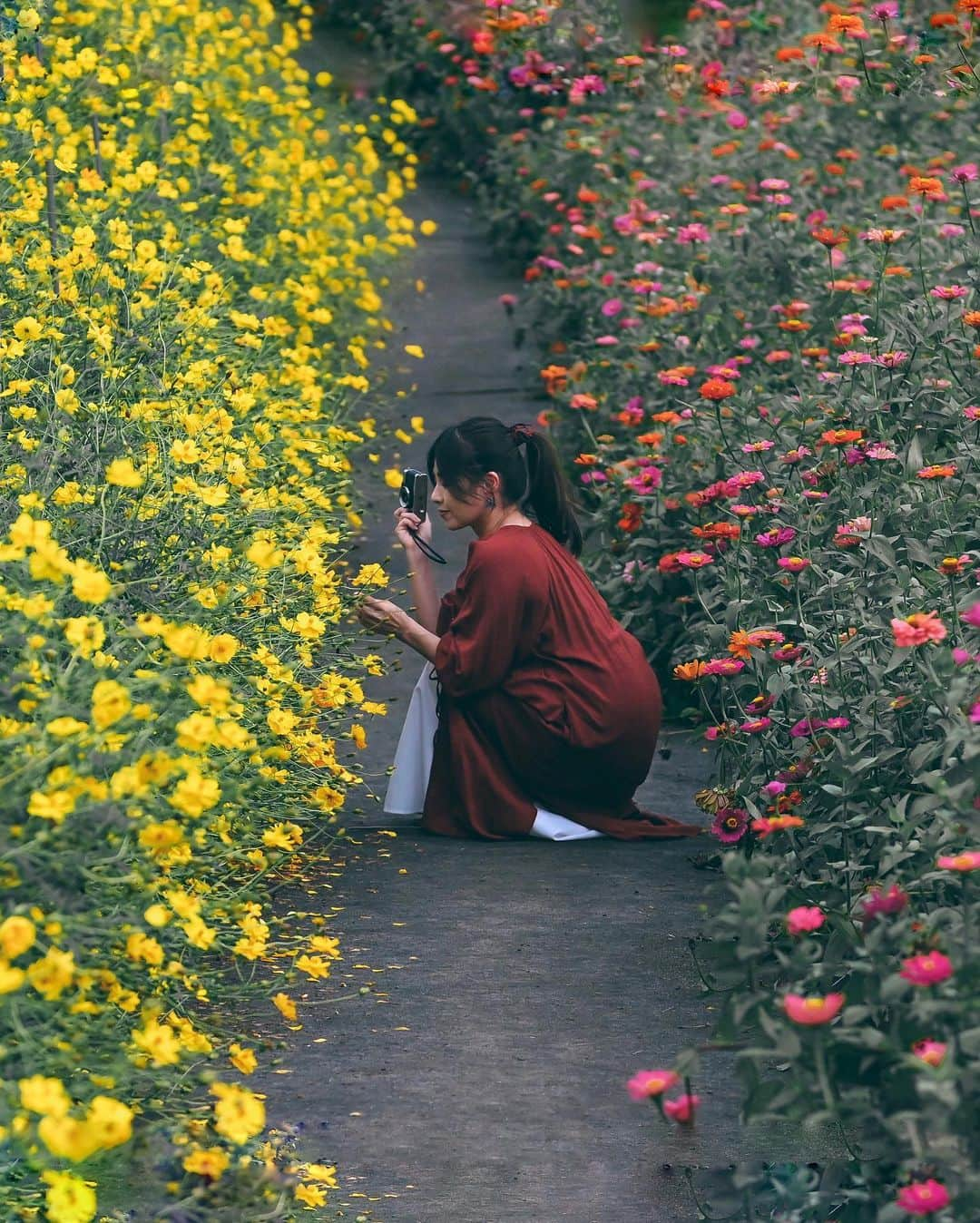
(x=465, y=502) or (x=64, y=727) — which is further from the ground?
(x=64, y=727)

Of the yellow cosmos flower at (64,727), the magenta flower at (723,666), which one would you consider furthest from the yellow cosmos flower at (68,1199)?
the magenta flower at (723,666)

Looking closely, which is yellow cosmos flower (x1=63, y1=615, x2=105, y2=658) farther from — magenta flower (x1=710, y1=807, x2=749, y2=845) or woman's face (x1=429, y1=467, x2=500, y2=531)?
woman's face (x1=429, y1=467, x2=500, y2=531)

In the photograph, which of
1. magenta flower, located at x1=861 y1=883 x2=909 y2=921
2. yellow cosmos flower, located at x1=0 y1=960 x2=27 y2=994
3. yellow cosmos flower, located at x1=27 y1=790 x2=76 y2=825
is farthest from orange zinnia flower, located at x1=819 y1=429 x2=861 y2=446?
yellow cosmos flower, located at x1=0 y1=960 x2=27 y2=994

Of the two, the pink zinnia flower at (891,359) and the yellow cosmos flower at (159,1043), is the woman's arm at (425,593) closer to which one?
the pink zinnia flower at (891,359)

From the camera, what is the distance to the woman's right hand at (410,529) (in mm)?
4781

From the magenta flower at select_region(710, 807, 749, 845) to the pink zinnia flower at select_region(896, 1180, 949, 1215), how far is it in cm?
168

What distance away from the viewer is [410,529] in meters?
4.86

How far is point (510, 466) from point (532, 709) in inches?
22.3

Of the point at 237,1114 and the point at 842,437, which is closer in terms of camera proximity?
the point at 237,1114

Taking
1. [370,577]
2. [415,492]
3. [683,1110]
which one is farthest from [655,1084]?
[415,492]

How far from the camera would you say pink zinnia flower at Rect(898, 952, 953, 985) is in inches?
87.8

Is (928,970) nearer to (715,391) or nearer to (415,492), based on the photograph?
(715,391)

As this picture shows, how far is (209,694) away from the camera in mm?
2635

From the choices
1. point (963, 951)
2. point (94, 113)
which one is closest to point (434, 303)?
point (94, 113)
